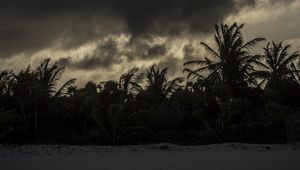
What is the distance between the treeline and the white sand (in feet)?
11.1

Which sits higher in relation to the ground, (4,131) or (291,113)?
(291,113)

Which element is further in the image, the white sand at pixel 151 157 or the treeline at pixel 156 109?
the treeline at pixel 156 109

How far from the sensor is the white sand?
14898 millimetres

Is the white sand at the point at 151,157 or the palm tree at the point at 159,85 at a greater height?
the palm tree at the point at 159,85

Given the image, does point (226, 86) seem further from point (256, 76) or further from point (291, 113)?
point (291, 113)

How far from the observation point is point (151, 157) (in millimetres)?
17688

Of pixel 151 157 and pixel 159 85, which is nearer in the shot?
pixel 151 157

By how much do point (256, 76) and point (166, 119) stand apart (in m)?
9.07

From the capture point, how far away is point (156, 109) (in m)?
27.4

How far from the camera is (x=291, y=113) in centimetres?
2600

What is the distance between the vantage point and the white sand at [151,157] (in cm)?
1490

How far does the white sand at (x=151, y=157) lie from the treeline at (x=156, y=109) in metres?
3.38

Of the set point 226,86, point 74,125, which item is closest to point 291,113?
point 226,86

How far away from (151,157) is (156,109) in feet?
32.3
